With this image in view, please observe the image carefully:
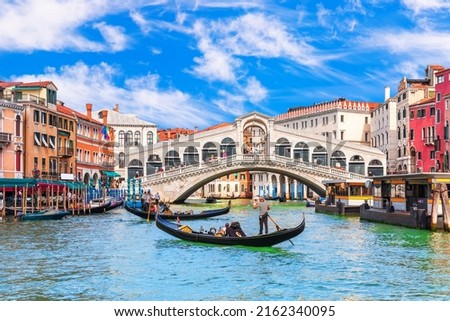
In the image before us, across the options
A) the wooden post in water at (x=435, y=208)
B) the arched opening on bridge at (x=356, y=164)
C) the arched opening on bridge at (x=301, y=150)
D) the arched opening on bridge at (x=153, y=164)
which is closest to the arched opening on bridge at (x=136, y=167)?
the arched opening on bridge at (x=153, y=164)

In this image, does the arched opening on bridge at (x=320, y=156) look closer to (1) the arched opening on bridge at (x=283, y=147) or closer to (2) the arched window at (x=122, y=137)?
(1) the arched opening on bridge at (x=283, y=147)

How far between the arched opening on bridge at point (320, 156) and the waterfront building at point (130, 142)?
238 inches

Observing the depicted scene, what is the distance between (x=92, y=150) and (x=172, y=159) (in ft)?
13.7

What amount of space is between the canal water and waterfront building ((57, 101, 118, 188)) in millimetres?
11191

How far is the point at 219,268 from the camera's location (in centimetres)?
816

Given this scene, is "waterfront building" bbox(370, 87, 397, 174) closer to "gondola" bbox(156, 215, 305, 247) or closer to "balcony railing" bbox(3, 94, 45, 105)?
"balcony railing" bbox(3, 94, 45, 105)

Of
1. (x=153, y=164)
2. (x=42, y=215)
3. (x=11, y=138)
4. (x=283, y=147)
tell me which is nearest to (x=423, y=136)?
(x=283, y=147)

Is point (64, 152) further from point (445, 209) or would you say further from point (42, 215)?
point (445, 209)

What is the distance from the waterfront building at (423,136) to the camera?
25234 millimetres

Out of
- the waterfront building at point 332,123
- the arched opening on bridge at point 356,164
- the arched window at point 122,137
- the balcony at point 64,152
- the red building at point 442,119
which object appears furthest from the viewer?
the waterfront building at point 332,123
